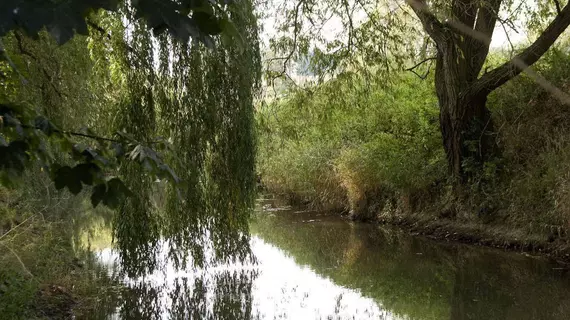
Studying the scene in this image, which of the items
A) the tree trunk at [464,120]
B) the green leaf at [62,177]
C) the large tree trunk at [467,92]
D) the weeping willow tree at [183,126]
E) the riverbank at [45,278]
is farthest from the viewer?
the tree trunk at [464,120]

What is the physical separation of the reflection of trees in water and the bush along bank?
1.86 meters

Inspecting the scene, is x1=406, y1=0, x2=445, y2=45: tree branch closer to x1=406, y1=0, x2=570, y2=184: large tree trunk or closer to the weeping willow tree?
x1=406, y1=0, x2=570, y2=184: large tree trunk

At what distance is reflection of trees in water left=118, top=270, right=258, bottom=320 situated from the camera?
6492mm

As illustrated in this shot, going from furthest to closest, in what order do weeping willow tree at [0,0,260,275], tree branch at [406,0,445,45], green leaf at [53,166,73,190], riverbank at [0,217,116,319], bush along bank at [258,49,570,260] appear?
bush along bank at [258,49,570,260] → tree branch at [406,0,445,45] → weeping willow tree at [0,0,260,275] → riverbank at [0,217,116,319] → green leaf at [53,166,73,190]

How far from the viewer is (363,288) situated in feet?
24.8

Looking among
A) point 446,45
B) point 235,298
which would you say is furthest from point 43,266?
point 446,45

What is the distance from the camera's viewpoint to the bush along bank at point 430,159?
8766 mm

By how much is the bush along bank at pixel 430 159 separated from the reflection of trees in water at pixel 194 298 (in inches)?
73.0

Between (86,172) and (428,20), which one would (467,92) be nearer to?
(428,20)

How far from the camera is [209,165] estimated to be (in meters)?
6.23

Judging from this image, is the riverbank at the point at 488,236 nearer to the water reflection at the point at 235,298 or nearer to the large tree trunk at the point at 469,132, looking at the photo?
the large tree trunk at the point at 469,132

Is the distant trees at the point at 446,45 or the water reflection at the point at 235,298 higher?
the distant trees at the point at 446,45

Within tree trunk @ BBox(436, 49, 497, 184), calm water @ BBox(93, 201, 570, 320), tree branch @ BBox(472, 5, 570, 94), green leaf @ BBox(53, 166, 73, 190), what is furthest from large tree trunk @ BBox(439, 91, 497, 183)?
green leaf @ BBox(53, 166, 73, 190)

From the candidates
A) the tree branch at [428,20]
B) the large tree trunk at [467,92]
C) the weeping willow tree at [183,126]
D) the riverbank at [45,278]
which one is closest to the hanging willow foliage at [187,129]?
the weeping willow tree at [183,126]
